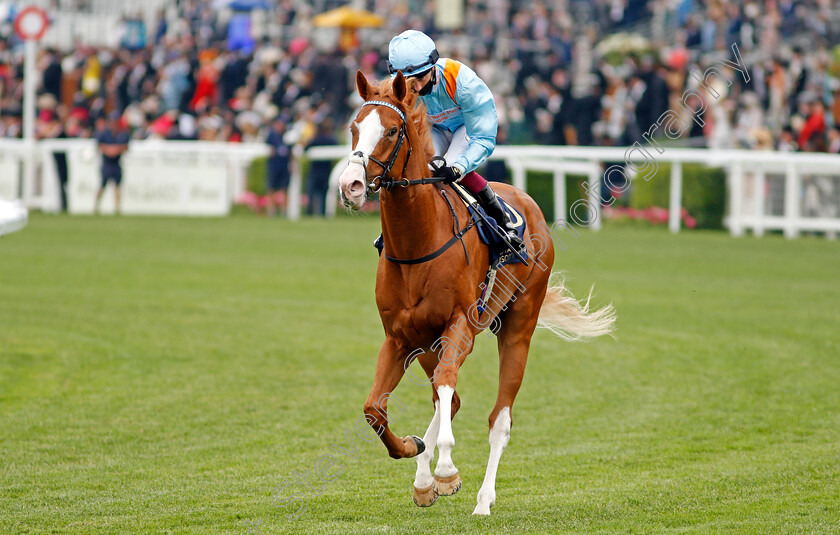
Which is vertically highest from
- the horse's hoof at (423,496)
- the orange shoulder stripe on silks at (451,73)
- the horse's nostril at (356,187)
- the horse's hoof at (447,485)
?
the orange shoulder stripe on silks at (451,73)

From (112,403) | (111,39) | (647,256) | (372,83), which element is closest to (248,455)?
(112,403)

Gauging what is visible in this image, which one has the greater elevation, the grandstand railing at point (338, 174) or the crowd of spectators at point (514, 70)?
the crowd of spectators at point (514, 70)

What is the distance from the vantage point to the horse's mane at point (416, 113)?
15.9 feet

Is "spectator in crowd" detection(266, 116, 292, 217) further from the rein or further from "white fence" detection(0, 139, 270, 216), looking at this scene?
the rein

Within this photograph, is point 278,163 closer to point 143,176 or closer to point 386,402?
point 143,176

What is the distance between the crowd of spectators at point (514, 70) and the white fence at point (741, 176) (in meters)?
1.14

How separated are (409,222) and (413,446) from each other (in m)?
1.02

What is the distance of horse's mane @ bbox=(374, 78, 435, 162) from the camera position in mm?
4855

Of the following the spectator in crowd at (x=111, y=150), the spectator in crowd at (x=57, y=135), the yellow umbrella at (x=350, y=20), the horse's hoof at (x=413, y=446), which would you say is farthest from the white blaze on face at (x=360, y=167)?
the yellow umbrella at (x=350, y=20)

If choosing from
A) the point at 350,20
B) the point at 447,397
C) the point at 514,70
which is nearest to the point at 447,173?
the point at 447,397

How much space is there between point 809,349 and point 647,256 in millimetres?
6250

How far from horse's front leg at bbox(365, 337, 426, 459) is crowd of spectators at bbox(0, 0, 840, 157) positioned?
14604 millimetres

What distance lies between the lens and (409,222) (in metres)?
4.98

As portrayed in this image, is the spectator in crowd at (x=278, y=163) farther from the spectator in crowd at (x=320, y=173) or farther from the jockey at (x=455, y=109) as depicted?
the jockey at (x=455, y=109)
